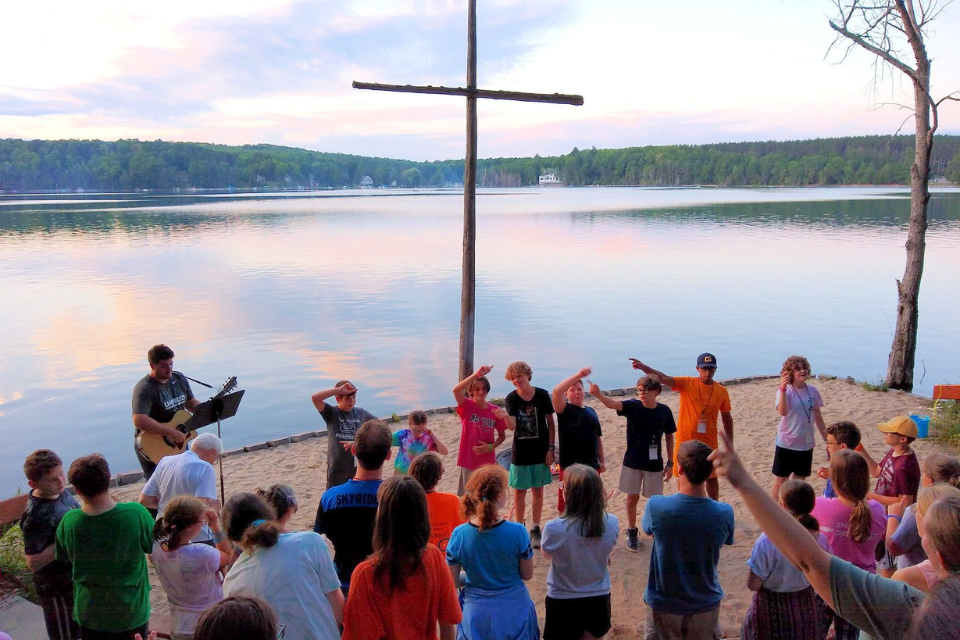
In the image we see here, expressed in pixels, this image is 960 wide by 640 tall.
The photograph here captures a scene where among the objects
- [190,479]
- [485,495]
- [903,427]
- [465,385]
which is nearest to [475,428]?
[465,385]

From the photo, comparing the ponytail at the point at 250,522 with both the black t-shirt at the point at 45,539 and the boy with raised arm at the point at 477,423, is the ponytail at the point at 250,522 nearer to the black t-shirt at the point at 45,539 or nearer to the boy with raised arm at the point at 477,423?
the black t-shirt at the point at 45,539

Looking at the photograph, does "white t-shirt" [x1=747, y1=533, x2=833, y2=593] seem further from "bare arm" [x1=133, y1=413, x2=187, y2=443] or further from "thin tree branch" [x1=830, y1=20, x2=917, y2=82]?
"thin tree branch" [x1=830, y1=20, x2=917, y2=82]

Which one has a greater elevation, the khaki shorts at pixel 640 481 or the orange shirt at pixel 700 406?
the orange shirt at pixel 700 406

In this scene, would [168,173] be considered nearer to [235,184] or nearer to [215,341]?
[235,184]

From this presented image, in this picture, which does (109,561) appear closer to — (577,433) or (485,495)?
(485,495)

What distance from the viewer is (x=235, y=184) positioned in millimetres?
169875

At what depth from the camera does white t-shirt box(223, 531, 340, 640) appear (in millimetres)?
2846

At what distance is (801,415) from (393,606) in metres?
4.82

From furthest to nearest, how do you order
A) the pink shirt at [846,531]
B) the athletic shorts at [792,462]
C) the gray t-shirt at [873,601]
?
the athletic shorts at [792,462] < the pink shirt at [846,531] < the gray t-shirt at [873,601]

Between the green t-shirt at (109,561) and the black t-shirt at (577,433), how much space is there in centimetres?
331

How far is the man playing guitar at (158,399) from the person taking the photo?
19.6 ft

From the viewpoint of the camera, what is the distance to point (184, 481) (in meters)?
4.25

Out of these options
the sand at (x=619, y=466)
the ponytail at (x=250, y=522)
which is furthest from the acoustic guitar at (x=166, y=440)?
the ponytail at (x=250, y=522)

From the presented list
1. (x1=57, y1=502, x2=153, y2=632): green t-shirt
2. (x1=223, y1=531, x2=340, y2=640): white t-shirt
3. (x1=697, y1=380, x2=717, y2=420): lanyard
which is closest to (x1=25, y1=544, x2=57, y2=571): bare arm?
(x1=57, y1=502, x2=153, y2=632): green t-shirt
